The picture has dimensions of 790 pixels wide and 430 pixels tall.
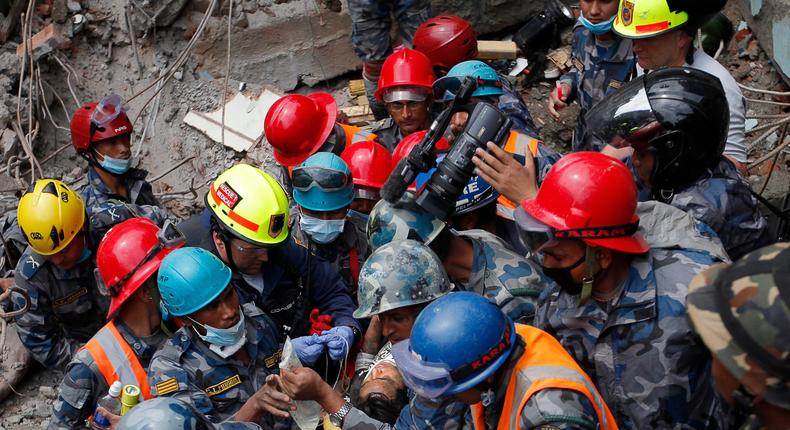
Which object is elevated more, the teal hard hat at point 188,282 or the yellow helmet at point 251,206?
the teal hard hat at point 188,282

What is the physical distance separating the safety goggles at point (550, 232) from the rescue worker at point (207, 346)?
1.50 meters

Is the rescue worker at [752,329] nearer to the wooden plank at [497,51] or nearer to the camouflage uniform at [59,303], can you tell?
the camouflage uniform at [59,303]

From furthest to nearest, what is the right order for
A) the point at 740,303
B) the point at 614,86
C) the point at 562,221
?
the point at 614,86 < the point at 562,221 < the point at 740,303

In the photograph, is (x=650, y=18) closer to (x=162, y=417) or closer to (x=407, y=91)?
(x=407, y=91)

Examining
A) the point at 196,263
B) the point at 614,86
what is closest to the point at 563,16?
the point at 614,86

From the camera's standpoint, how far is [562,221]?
288cm

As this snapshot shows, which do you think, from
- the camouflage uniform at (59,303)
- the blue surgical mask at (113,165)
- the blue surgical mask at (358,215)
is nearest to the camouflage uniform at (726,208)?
the blue surgical mask at (358,215)

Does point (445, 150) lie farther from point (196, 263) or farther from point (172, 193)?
point (172, 193)

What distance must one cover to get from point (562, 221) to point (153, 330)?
7.52 feet

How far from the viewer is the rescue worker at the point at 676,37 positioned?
410cm

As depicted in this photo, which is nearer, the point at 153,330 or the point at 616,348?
the point at 616,348

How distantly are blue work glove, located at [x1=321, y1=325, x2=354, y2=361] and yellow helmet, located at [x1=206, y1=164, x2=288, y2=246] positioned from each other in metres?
0.58

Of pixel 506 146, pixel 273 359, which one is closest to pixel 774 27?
pixel 506 146

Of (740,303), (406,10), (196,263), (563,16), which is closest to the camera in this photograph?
(740,303)
